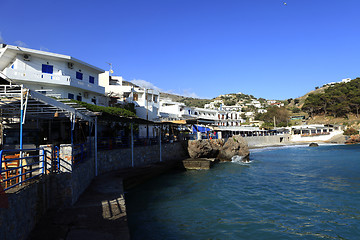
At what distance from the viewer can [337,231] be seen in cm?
924

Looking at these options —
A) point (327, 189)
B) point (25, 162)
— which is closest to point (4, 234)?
point (25, 162)

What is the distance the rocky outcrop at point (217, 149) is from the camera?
2866 cm

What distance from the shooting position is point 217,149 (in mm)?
31547

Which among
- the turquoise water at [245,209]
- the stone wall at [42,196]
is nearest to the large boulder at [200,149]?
the turquoise water at [245,209]

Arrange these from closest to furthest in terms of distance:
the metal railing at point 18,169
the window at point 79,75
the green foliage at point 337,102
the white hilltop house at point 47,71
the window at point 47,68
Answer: the metal railing at point 18,169
the white hilltop house at point 47,71
the window at point 47,68
the window at point 79,75
the green foliage at point 337,102

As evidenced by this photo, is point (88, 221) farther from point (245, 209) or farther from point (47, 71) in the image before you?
point (47, 71)

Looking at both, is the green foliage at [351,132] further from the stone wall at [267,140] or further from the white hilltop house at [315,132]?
the stone wall at [267,140]

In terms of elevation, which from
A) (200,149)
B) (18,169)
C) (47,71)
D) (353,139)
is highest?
(47,71)

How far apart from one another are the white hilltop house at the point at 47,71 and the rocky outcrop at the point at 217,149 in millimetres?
16091

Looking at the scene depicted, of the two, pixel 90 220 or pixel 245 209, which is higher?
pixel 90 220

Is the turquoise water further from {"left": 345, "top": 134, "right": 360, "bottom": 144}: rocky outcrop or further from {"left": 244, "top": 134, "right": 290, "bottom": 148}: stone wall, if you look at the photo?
{"left": 345, "top": 134, "right": 360, "bottom": 144}: rocky outcrop

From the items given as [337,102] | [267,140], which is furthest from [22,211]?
[337,102]

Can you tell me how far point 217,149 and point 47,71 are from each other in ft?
76.2

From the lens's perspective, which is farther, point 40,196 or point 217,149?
point 217,149
